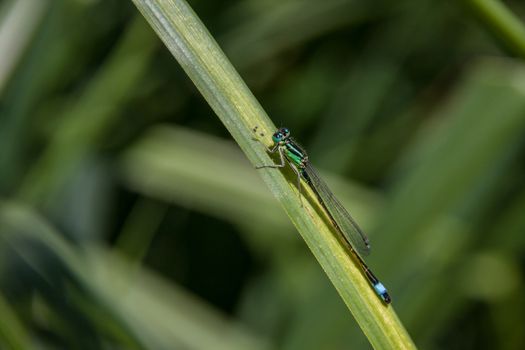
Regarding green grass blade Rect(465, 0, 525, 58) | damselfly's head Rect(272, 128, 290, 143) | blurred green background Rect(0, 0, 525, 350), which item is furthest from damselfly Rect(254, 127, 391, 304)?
green grass blade Rect(465, 0, 525, 58)

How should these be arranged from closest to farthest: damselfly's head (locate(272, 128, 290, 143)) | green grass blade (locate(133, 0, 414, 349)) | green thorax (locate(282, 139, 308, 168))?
green grass blade (locate(133, 0, 414, 349)) < damselfly's head (locate(272, 128, 290, 143)) < green thorax (locate(282, 139, 308, 168))

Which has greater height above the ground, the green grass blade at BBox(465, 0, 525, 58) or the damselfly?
the green grass blade at BBox(465, 0, 525, 58)

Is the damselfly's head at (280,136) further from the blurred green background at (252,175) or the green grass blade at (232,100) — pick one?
the blurred green background at (252,175)

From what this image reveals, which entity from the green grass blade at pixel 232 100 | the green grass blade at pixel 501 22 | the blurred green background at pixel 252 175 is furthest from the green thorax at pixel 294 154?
the green grass blade at pixel 501 22

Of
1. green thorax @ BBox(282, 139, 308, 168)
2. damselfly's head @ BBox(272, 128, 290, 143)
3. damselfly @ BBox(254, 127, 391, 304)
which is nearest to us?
damselfly's head @ BBox(272, 128, 290, 143)

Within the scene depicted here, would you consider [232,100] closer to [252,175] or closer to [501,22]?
[501,22]

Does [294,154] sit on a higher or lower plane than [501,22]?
lower

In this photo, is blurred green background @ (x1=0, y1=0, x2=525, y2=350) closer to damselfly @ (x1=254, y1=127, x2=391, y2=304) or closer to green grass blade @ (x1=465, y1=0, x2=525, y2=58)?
green grass blade @ (x1=465, y1=0, x2=525, y2=58)

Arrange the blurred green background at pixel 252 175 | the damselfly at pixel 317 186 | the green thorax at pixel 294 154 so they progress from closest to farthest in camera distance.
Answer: the damselfly at pixel 317 186 < the green thorax at pixel 294 154 < the blurred green background at pixel 252 175

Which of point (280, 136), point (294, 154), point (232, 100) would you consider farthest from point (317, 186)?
point (232, 100)

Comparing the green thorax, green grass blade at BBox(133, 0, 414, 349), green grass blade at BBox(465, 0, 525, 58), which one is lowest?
green grass blade at BBox(133, 0, 414, 349)
